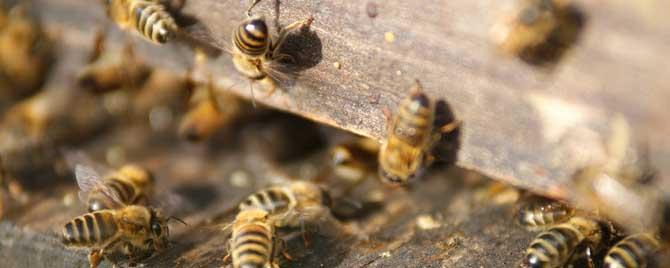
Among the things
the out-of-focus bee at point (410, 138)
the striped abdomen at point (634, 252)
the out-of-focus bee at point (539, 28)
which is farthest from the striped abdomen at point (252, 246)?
the striped abdomen at point (634, 252)

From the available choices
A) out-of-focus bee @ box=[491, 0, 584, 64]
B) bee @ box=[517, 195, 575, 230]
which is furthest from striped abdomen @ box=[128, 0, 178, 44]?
bee @ box=[517, 195, 575, 230]

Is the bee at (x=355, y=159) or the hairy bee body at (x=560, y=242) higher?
the hairy bee body at (x=560, y=242)

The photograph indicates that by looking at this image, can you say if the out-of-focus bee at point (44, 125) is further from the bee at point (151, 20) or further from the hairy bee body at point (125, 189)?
the bee at point (151, 20)

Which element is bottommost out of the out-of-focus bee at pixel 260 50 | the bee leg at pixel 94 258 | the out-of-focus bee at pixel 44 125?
the out-of-focus bee at pixel 44 125

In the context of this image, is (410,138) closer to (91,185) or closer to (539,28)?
(539,28)

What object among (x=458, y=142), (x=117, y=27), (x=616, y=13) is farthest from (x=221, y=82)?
(x=616, y=13)

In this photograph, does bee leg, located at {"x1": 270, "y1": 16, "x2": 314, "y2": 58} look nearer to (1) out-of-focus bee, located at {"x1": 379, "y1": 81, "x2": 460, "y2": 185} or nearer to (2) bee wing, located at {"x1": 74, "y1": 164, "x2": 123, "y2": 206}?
(1) out-of-focus bee, located at {"x1": 379, "y1": 81, "x2": 460, "y2": 185}
